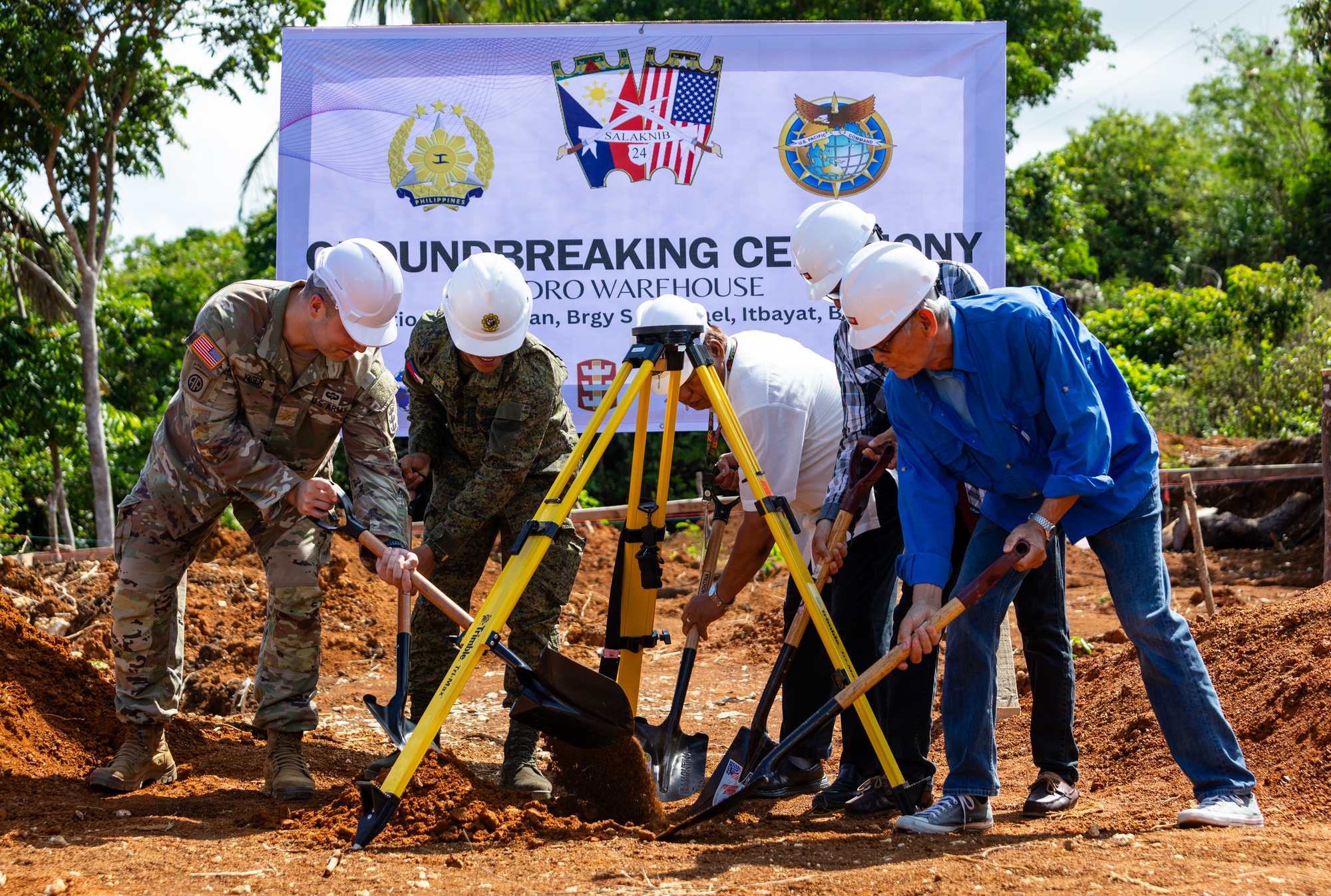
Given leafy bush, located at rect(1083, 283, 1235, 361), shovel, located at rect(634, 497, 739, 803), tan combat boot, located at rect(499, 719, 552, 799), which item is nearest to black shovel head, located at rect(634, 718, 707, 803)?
shovel, located at rect(634, 497, 739, 803)

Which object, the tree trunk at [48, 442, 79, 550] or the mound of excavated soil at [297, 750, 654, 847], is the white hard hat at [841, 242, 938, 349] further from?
the tree trunk at [48, 442, 79, 550]

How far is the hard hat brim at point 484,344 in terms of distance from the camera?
4.26m

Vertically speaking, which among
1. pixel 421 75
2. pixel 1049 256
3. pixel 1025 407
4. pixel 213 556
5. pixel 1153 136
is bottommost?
pixel 213 556

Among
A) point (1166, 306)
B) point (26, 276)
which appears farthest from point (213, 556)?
point (1166, 306)

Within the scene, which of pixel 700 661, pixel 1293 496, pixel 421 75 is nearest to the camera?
pixel 421 75

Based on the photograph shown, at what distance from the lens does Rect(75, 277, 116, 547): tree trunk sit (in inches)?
489

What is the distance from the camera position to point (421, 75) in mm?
6887

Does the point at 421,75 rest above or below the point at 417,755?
above

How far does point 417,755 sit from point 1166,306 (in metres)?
19.8

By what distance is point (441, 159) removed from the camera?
6.84 meters

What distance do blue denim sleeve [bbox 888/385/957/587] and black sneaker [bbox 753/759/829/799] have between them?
3.92 feet

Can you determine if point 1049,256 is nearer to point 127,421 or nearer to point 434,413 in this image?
point 127,421

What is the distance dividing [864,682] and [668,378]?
4.30 feet

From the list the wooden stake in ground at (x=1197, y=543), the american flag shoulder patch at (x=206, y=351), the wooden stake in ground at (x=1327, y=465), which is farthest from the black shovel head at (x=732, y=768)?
the wooden stake in ground at (x=1327, y=465)
